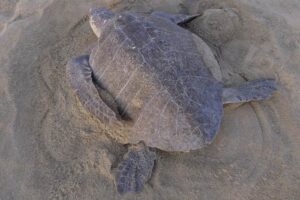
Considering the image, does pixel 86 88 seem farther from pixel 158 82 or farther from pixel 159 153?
pixel 159 153

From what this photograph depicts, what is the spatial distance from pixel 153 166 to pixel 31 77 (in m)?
1.58

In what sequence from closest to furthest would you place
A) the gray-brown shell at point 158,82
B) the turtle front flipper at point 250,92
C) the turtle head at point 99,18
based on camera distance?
the gray-brown shell at point 158,82
the turtle front flipper at point 250,92
the turtle head at point 99,18

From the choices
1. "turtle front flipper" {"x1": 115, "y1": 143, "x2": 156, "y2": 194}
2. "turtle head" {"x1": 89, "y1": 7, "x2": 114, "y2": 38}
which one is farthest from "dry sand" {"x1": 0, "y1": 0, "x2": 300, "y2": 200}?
"turtle head" {"x1": 89, "y1": 7, "x2": 114, "y2": 38}

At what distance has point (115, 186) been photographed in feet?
9.32

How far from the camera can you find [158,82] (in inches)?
114

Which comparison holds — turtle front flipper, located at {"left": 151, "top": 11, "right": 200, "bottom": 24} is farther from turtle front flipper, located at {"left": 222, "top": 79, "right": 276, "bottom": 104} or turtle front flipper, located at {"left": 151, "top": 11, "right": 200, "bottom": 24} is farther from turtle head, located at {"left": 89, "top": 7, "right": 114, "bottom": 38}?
turtle front flipper, located at {"left": 222, "top": 79, "right": 276, "bottom": 104}

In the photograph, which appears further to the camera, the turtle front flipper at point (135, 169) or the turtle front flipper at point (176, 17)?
the turtle front flipper at point (176, 17)

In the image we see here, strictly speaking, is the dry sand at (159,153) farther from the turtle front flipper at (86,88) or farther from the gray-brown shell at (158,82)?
the gray-brown shell at (158,82)

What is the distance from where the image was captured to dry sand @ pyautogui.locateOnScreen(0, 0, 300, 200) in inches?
111

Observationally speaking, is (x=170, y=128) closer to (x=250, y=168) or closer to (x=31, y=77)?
(x=250, y=168)

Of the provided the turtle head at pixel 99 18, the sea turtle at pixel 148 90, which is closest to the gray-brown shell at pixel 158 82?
the sea turtle at pixel 148 90

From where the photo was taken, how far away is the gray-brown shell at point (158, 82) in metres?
2.80

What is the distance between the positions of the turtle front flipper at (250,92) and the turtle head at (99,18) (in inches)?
56.3

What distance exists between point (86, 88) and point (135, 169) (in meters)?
A: 0.93
